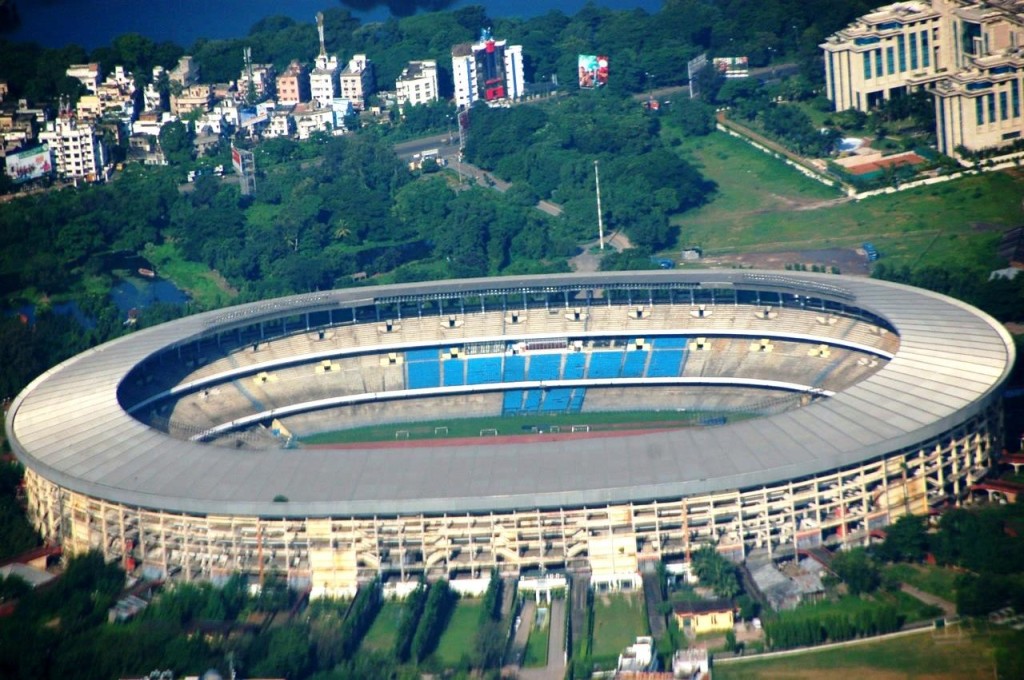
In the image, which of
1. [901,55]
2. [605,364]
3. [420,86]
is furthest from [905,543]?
[420,86]

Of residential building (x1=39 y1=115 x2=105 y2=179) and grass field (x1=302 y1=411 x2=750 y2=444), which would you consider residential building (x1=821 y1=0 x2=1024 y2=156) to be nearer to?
grass field (x1=302 y1=411 x2=750 y2=444)

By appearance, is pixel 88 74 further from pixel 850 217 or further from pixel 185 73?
pixel 850 217

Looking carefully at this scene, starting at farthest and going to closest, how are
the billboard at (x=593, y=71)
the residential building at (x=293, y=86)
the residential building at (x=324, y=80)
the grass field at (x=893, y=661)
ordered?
the residential building at (x=293, y=86) < the residential building at (x=324, y=80) < the billboard at (x=593, y=71) < the grass field at (x=893, y=661)

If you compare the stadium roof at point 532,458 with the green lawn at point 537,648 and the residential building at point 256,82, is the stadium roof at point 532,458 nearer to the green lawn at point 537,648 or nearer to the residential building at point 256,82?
the green lawn at point 537,648

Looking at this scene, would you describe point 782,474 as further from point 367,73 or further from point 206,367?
point 367,73

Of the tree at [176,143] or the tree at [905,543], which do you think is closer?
the tree at [905,543]

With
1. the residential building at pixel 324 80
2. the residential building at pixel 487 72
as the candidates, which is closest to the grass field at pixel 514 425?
the residential building at pixel 487 72

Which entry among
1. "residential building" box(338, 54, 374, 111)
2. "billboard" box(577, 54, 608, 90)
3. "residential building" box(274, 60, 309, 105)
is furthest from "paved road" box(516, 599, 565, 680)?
"residential building" box(274, 60, 309, 105)
